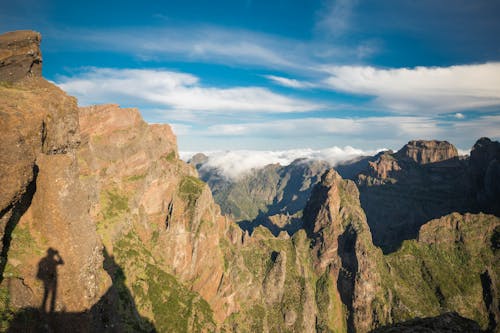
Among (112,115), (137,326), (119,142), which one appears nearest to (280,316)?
(137,326)

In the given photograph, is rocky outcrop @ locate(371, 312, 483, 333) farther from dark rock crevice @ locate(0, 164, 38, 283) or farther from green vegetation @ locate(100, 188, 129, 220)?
green vegetation @ locate(100, 188, 129, 220)

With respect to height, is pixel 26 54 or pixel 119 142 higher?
pixel 26 54

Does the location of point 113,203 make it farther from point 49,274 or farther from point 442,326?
point 442,326

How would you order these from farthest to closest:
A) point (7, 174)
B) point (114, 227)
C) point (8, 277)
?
point (114, 227), point (8, 277), point (7, 174)

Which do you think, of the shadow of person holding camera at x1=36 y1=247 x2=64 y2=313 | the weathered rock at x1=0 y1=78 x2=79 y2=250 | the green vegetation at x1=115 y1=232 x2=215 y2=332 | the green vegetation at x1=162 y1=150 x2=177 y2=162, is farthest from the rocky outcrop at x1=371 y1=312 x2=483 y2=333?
the green vegetation at x1=162 y1=150 x2=177 y2=162

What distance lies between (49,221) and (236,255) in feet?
515

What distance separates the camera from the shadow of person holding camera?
37156mm

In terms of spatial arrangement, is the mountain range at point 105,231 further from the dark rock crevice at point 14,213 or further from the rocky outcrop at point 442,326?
the dark rock crevice at point 14,213

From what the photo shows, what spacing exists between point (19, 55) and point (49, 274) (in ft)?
123

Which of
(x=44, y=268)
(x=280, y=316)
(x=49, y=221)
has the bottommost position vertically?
(x=280, y=316)

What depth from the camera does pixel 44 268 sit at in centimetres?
3778

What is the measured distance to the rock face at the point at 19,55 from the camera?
4512cm

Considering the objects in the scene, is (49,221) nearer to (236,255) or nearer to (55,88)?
(55,88)

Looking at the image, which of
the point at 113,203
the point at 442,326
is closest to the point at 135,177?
the point at 113,203
